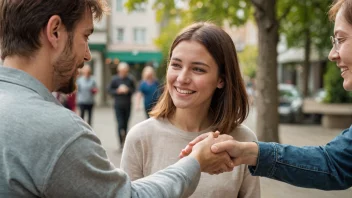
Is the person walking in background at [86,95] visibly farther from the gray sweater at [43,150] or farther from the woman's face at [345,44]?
the gray sweater at [43,150]

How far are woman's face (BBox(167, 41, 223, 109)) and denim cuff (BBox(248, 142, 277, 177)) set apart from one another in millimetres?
503

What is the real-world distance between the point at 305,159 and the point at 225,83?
69 centimetres

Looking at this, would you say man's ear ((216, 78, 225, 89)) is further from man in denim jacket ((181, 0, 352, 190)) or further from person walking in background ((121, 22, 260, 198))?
man in denim jacket ((181, 0, 352, 190))

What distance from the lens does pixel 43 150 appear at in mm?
1452

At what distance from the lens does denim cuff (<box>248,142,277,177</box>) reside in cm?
239

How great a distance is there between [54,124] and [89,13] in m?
0.55

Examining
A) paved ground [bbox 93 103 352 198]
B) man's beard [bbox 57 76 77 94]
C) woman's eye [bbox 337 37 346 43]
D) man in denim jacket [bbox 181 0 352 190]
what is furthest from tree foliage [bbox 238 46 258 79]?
man's beard [bbox 57 76 77 94]

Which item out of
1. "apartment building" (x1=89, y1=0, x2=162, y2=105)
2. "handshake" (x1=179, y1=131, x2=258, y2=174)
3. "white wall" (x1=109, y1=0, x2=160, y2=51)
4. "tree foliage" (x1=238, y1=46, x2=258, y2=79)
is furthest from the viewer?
"tree foliage" (x1=238, y1=46, x2=258, y2=79)

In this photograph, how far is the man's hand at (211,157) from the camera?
2.14 m

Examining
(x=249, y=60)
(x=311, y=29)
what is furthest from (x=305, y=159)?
(x=249, y=60)

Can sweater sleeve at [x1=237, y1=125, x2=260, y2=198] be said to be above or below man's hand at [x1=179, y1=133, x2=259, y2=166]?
below

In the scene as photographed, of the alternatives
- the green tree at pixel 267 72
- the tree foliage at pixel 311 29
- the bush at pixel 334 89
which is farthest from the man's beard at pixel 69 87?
the bush at pixel 334 89

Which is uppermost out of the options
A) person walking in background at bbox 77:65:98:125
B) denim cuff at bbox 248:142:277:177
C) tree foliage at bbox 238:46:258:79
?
denim cuff at bbox 248:142:277:177

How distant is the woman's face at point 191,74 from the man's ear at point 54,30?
3.48 feet
